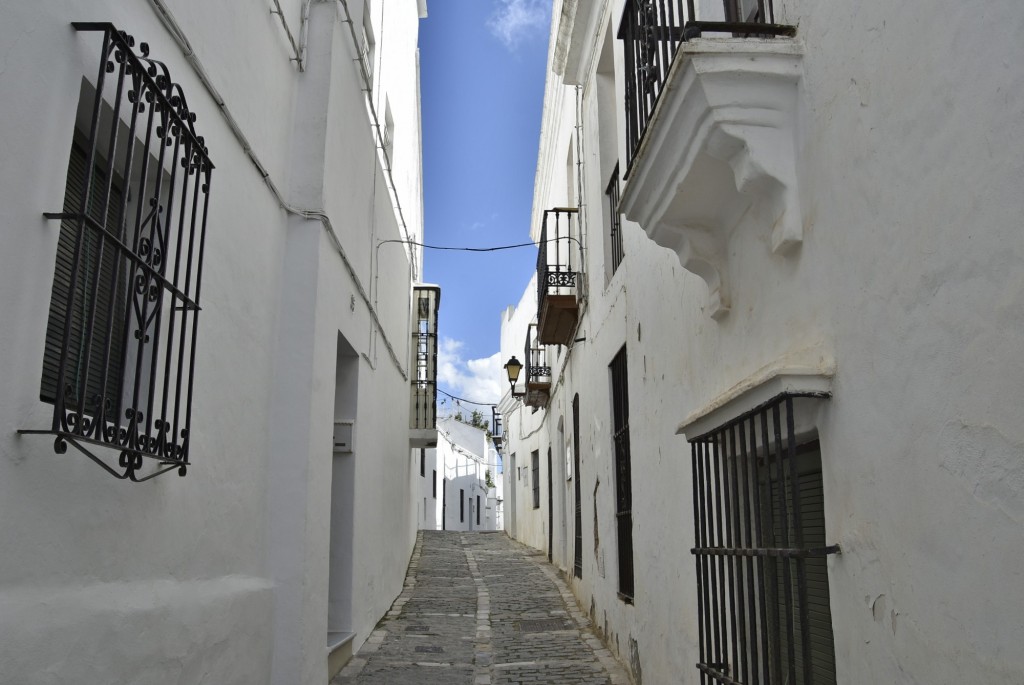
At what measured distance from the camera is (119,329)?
11.9 feet

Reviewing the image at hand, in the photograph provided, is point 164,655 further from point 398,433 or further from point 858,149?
point 398,433

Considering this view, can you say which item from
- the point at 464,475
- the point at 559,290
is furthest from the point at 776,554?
the point at 464,475

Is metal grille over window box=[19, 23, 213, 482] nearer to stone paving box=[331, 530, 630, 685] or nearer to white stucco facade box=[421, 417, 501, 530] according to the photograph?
stone paving box=[331, 530, 630, 685]

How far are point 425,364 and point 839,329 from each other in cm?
1140

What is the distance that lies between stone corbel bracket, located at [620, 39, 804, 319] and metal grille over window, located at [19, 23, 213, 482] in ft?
6.53

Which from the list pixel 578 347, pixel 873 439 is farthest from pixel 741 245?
pixel 578 347

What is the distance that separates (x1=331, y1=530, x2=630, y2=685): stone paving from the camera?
6.87 m

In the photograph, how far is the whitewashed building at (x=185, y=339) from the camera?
106 inches

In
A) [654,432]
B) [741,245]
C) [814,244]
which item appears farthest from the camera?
[654,432]

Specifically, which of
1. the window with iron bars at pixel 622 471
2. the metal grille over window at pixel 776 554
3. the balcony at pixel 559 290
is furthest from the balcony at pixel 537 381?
the metal grille over window at pixel 776 554

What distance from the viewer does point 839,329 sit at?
Result: 290 centimetres

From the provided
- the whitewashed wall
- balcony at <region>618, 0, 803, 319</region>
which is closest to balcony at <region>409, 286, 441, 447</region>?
balcony at <region>618, 0, 803, 319</region>

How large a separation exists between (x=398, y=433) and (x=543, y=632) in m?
3.80

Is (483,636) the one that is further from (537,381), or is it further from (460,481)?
(460,481)
